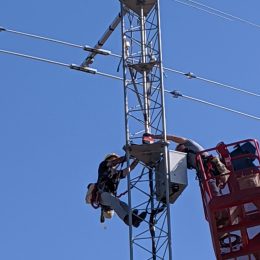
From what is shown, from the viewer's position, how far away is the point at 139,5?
21.0 metres

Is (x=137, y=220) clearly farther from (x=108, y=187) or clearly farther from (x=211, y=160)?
(x=211, y=160)

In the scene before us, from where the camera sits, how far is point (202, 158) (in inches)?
696

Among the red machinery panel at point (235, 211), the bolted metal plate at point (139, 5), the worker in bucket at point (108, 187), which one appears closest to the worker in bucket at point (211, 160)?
the red machinery panel at point (235, 211)

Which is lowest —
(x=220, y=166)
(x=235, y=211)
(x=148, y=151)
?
(x=235, y=211)

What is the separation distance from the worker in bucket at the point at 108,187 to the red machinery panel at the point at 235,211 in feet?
8.04

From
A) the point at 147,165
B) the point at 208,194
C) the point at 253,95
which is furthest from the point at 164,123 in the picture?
the point at 253,95

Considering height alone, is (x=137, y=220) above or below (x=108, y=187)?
below

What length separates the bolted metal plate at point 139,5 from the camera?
20906 mm

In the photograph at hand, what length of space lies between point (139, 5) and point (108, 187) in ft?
13.5

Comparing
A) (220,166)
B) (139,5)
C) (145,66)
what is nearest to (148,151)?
(220,166)

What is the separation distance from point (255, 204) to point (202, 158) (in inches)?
61.2

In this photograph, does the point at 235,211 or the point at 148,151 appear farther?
the point at 148,151

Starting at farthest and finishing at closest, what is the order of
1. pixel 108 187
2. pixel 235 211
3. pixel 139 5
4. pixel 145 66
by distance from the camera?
pixel 139 5, pixel 145 66, pixel 108 187, pixel 235 211

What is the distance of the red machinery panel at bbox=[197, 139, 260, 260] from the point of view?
1644 centimetres
